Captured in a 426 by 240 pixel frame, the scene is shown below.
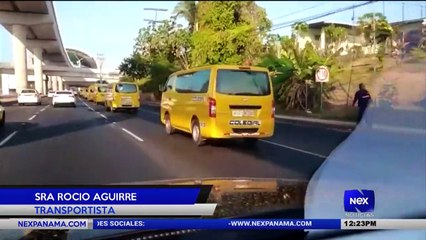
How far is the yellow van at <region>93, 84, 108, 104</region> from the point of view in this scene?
8.37ft

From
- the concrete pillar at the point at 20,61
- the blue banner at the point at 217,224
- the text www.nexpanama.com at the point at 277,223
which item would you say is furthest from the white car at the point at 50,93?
the text www.nexpanama.com at the point at 277,223

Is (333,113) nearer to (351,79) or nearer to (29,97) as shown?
(351,79)

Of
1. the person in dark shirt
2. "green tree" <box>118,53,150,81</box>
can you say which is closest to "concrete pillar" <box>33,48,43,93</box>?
"green tree" <box>118,53,150,81</box>

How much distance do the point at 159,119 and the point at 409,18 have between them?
130 centimetres

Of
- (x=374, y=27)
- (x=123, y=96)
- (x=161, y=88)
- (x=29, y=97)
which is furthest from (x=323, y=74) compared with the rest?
(x=29, y=97)

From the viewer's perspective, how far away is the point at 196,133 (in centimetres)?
250

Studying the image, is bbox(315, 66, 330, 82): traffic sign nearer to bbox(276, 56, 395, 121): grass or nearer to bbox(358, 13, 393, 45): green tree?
bbox(276, 56, 395, 121): grass

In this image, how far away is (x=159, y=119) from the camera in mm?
→ 2564

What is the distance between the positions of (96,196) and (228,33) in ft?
3.14

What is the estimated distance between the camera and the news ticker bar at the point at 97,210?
212 cm

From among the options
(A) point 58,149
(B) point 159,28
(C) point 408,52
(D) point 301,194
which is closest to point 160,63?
(B) point 159,28

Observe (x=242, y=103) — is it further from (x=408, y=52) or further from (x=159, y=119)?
(x=408, y=52)

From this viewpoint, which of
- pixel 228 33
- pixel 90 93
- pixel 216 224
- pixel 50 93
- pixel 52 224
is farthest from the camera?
pixel 90 93

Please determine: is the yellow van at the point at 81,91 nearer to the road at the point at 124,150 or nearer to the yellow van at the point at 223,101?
the road at the point at 124,150
